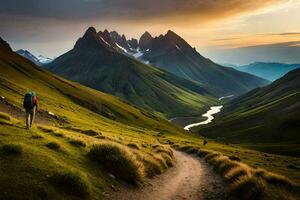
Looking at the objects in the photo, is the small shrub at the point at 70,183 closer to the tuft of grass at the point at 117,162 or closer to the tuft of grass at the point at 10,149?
the tuft of grass at the point at 10,149

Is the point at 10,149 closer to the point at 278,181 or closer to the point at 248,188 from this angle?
the point at 248,188

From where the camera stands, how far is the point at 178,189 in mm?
24156

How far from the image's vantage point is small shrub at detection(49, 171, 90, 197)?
52.8ft

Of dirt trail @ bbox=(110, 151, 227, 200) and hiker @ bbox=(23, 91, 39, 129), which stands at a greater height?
hiker @ bbox=(23, 91, 39, 129)

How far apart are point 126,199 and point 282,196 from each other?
9.26m

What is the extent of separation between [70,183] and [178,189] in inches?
395

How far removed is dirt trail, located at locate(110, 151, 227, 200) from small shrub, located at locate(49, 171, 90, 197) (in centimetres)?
216

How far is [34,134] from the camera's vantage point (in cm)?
2386

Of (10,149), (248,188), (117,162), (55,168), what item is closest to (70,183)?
(55,168)

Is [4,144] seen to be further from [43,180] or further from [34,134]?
[34,134]

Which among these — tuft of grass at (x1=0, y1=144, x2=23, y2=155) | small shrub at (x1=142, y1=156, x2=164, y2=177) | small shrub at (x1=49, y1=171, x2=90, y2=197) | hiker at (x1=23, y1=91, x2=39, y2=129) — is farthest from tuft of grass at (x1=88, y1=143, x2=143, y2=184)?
hiker at (x1=23, y1=91, x2=39, y2=129)

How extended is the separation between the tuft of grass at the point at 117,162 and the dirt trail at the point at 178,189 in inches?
39.8

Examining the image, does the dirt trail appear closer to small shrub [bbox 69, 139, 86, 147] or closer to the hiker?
small shrub [bbox 69, 139, 86, 147]

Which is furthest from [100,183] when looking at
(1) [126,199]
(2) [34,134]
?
(2) [34,134]
